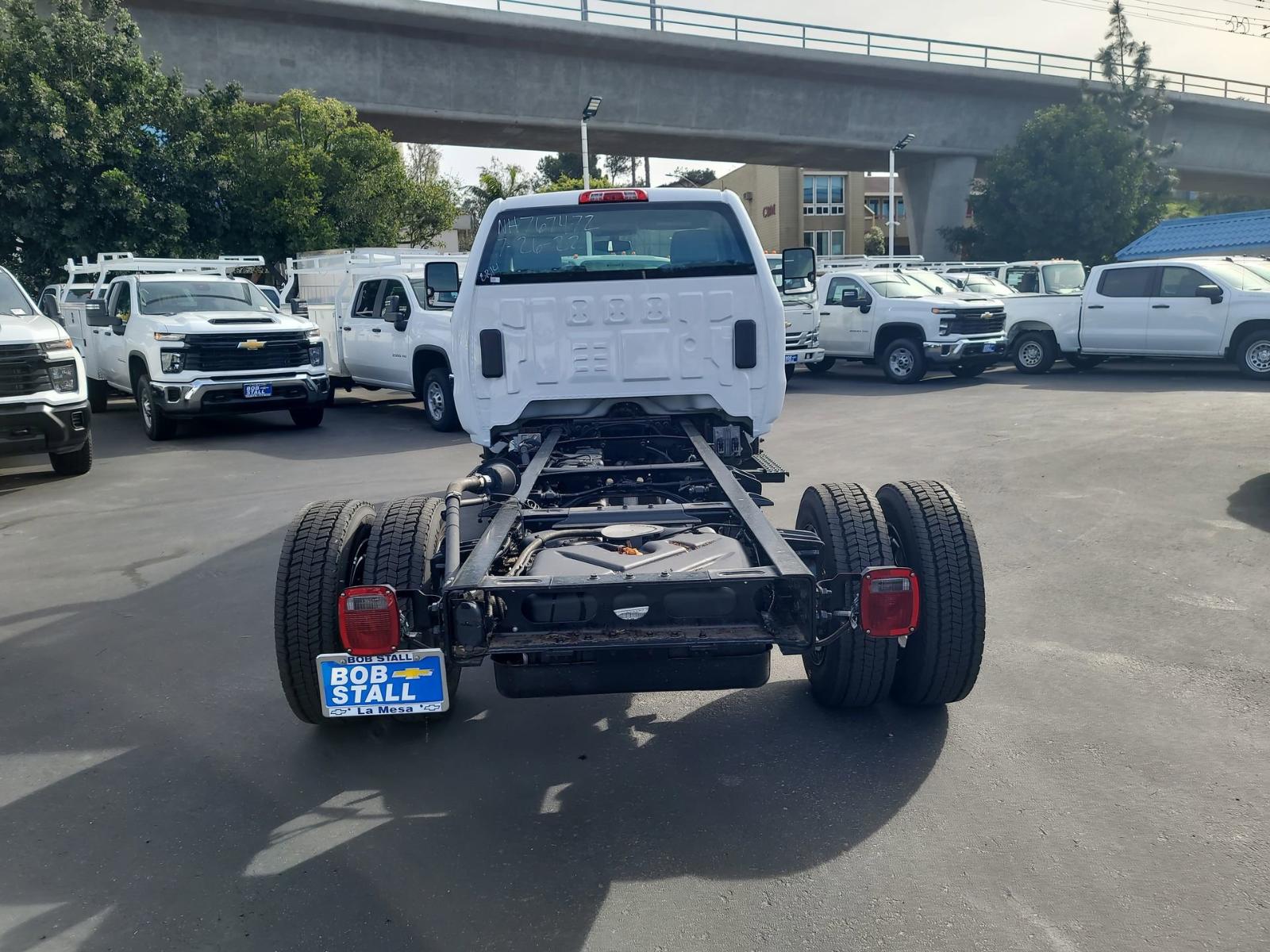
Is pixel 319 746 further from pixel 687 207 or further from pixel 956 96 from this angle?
pixel 956 96

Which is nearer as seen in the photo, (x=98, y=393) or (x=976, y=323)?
(x=98, y=393)

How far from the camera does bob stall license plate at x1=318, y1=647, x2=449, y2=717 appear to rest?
11.1 feet

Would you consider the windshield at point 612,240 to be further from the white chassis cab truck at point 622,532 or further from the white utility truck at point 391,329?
the white utility truck at point 391,329

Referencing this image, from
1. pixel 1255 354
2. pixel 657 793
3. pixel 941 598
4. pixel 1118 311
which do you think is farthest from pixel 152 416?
pixel 1255 354

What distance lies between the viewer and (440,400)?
1278cm

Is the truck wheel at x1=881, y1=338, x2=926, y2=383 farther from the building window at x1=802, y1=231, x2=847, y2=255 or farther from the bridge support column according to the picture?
the building window at x1=802, y1=231, x2=847, y2=255

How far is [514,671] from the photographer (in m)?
3.58

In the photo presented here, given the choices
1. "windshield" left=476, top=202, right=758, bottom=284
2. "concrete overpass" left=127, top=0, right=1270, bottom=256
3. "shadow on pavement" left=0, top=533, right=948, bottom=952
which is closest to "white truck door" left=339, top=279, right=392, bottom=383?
"windshield" left=476, top=202, right=758, bottom=284

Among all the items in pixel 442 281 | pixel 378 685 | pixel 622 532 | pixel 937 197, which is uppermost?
pixel 937 197

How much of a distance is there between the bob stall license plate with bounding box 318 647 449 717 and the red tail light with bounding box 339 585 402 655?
4 cm

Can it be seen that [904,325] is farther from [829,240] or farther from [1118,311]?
[829,240]

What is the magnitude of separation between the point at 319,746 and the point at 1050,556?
188 inches

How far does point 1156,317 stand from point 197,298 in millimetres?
14147

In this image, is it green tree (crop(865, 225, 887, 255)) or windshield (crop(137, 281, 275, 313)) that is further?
green tree (crop(865, 225, 887, 255))
